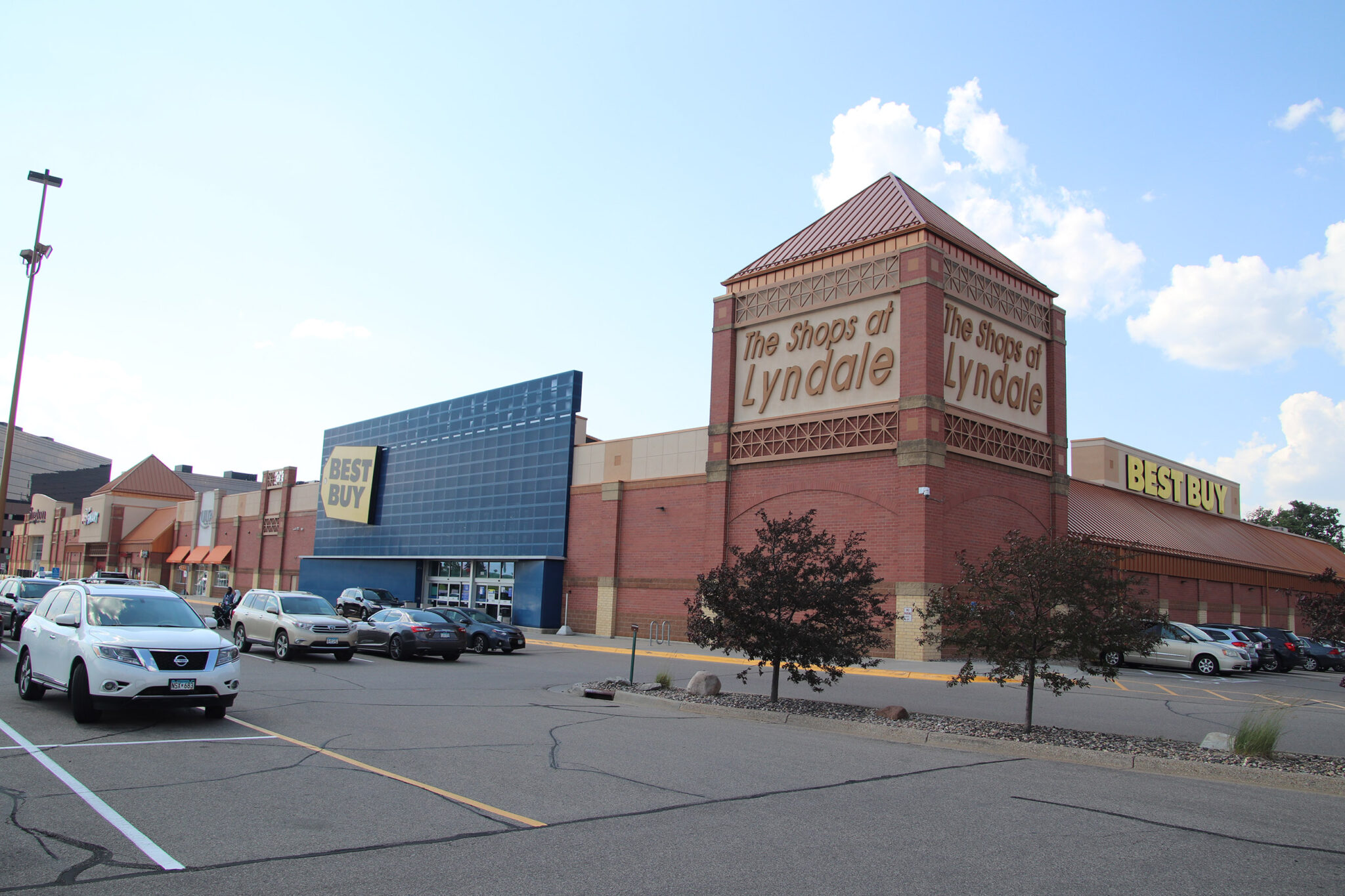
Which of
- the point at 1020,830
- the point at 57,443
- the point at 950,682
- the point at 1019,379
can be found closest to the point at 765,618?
the point at 950,682

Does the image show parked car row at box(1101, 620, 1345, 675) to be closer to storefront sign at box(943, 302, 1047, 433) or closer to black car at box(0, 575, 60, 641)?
storefront sign at box(943, 302, 1047, 433)

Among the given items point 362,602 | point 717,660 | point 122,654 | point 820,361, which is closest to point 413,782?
point 122,654

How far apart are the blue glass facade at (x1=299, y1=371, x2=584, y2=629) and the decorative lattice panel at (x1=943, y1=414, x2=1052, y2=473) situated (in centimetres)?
1722

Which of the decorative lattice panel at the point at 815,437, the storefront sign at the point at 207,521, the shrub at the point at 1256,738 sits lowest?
the shrub at the point at 1256,738

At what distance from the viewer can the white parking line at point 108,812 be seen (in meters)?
5.50

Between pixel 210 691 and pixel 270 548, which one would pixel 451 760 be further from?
pixel 270 548

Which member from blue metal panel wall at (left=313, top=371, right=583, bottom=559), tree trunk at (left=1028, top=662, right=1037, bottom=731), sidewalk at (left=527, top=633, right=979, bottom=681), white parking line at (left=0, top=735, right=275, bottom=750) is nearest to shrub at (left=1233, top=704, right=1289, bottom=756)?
tree trunk at (left=1028, top=662, right=1037, bottom=731)

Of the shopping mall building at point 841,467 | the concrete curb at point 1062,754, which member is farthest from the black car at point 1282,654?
the concrete curb at point 1062,754

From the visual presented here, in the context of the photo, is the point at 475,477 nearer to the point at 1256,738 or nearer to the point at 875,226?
the point at 875,226

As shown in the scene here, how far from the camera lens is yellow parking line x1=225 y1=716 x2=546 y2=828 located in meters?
6.73

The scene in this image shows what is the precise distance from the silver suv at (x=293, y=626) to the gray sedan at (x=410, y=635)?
3.26 ft

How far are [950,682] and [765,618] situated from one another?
3.16 metres

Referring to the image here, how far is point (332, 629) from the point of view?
20.8 m

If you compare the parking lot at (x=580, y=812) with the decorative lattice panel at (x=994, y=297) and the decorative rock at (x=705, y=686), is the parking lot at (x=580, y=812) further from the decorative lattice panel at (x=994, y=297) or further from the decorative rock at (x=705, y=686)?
the decorative lattice panel at (x=994, y=297)
